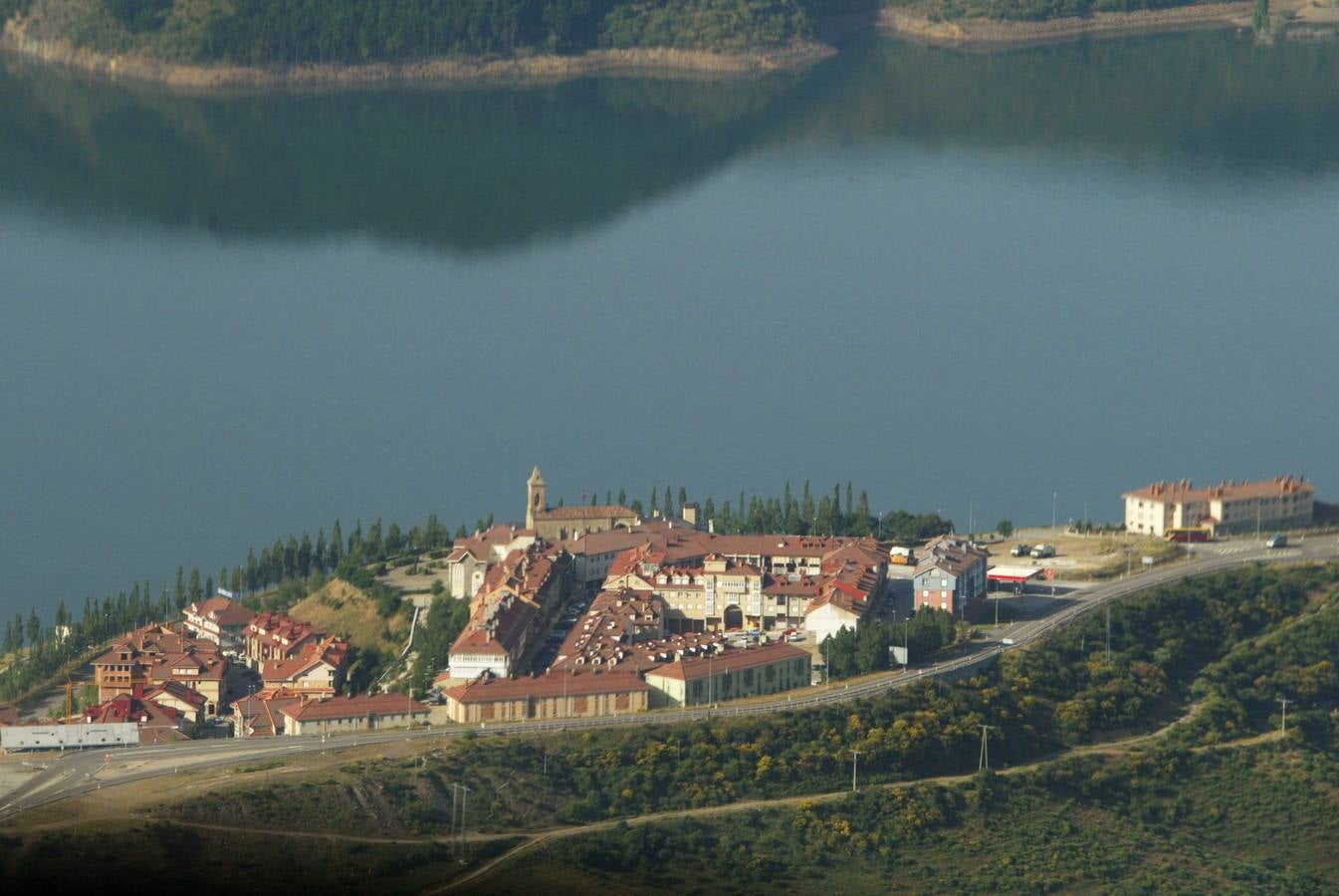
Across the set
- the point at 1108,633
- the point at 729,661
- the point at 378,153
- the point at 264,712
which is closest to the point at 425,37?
the point at 378,153

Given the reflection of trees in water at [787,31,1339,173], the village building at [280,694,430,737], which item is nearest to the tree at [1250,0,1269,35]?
the reflection of trees in water at [787,31,1339,173]

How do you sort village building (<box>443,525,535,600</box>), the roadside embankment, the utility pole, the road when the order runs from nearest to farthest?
1. the road
2. the utility pole
3. village building (<box>443,525,535,600</box>)
4. the roadside embankment

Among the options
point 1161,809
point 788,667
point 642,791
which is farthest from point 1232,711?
point 642,791

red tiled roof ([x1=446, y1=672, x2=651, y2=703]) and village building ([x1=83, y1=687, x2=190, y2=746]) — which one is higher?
red tiled roof ([x1=446, y1=672, x2=651, y2=703])

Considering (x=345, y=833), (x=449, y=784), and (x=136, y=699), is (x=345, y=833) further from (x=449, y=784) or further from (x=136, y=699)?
(x=136, y=699)

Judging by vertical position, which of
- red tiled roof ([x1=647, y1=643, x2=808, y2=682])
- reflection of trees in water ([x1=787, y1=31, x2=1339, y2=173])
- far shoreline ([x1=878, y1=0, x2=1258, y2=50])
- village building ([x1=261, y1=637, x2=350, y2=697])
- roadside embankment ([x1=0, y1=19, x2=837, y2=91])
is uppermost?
far shoreline ([x1=878, y1=0, x2=1258, y2=50])

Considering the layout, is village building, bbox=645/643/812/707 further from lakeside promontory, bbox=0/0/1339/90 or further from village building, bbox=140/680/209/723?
lakeside promontory, bbox=0/0/1339/90

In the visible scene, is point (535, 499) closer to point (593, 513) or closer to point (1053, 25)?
point (593, 513)
